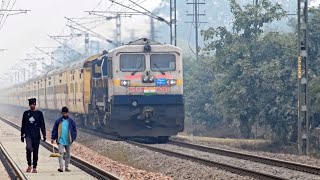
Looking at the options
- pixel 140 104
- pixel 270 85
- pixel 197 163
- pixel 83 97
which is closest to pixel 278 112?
pixel 270 85

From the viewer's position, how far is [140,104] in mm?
24219

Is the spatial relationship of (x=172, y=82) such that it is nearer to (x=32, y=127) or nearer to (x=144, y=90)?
(x=144, y=90)

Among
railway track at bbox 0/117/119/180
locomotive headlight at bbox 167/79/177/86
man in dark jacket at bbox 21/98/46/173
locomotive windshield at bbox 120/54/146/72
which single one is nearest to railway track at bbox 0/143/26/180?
man in dark jacket at bbox 21/98/46/173

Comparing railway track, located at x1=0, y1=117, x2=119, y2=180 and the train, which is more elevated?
the train

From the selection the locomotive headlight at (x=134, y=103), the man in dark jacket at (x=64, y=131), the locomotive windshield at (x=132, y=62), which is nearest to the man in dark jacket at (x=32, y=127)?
the man in dark jacket at (x=64, y=131)

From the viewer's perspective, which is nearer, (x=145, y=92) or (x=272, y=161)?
(x=272, y=161)

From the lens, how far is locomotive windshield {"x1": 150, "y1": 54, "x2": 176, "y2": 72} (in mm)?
24703

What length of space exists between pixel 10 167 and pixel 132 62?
8.23 meters

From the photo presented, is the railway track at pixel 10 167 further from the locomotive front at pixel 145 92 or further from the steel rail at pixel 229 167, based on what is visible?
the steel rail at pixel 229 167

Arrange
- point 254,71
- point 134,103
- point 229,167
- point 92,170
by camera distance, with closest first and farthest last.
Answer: point 92,170 < point 229,167 < point 134,103 < point 254,71

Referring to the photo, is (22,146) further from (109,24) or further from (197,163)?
(109,24)

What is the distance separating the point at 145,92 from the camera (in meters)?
24.3

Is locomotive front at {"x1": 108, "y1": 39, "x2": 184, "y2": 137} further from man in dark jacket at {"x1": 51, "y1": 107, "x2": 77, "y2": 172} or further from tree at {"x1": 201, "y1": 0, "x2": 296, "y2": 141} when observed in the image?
man in dark jacket at {"x1": 51, "y1": 107, "x2": 77, "y2": 172}

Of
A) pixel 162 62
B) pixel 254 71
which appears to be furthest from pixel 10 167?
pixel 254 71
